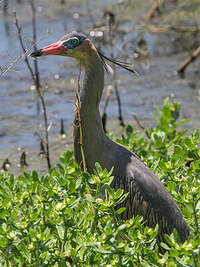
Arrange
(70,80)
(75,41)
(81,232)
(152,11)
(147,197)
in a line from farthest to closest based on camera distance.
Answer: (152,11) → (70,80) → (75,41) → (147,197) → (81,232)

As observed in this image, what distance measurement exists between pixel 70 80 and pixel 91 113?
14.2 ft

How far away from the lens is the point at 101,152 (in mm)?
3770

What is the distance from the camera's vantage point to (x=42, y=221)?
10.6ft

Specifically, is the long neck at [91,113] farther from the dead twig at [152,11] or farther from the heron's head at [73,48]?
the dead twig at [152,11]

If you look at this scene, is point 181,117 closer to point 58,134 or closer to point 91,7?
point 58,134

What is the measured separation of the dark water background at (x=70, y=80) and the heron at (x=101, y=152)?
185 centimetres

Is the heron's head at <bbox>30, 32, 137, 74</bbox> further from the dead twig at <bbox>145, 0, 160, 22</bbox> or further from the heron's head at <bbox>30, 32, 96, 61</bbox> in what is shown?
the dead twig at <bbox>145, 0, 160, 22</bbox>

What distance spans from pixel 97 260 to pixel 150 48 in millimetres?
6510

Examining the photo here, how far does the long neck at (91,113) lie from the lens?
3775 millimetres

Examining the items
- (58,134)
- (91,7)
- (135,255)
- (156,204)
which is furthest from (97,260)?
(91,7)

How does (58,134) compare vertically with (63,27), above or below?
below

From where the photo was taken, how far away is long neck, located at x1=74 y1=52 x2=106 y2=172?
12.4 ft

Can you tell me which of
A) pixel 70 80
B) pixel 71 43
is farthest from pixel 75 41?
pixel 70 80

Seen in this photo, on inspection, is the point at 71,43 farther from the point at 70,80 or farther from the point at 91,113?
the point at 70,80
